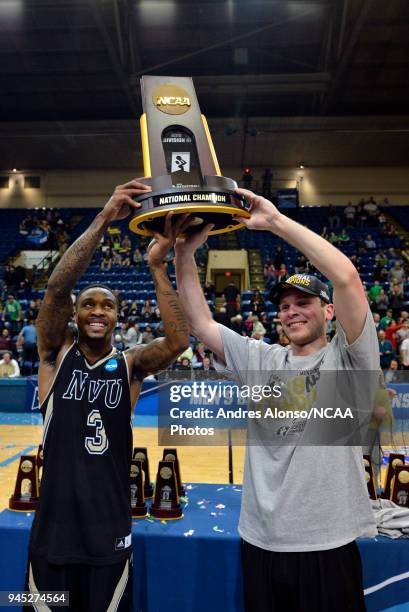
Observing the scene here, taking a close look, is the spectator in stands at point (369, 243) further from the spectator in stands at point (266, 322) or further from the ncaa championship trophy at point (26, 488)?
the ncaa championship trophy at point (26, 488)

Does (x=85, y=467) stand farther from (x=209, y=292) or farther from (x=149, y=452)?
(x=209, y=292)

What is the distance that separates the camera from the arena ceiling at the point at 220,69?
41.2 feet

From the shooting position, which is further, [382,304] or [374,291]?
[374,291]

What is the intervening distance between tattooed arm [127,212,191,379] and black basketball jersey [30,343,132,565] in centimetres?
10

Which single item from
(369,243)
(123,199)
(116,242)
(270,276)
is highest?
(116,242)

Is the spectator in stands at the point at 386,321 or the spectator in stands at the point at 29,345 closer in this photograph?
the spectator in stands at the point at 386,321

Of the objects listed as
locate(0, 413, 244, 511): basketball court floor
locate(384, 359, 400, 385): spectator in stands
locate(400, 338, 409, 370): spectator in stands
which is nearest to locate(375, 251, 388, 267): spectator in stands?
locate(400, 338, 409, 370): spectator in stands

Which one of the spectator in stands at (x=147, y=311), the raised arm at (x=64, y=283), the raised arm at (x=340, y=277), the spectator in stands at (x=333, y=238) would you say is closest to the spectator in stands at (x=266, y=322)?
the spectator in stands at (x=147, y=311)

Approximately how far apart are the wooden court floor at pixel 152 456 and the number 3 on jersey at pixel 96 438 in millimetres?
3181

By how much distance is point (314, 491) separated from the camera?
169 centimetres

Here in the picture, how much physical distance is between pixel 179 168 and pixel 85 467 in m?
1.34

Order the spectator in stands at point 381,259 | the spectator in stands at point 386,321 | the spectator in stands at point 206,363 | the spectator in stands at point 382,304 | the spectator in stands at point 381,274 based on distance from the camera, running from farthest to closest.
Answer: the spectator in stands at point 381,259, the spectator in stands at point 381,274, the spectator in stands at point 382,304, the spectator in stands at point 386,321, the spectator in stands at point 206,363

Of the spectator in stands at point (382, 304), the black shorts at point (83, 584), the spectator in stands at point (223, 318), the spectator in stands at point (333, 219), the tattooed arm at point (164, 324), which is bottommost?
the black shorts at point (83, 584)

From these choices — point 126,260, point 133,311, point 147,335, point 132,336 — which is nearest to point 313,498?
point 147,335
